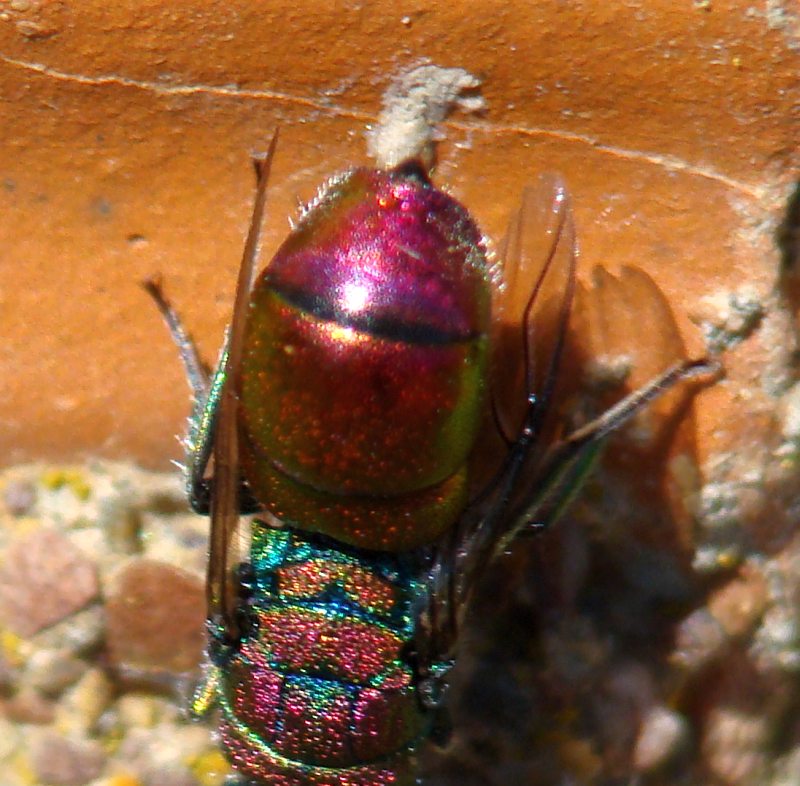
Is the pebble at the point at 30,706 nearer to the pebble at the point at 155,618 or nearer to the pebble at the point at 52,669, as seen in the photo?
the pebble at the point at 52,669

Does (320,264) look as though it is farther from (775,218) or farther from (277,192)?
(775,218)

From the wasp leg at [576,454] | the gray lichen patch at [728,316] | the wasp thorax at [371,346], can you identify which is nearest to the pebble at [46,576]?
the wasp thorax at [371,346]

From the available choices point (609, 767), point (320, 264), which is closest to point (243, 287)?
point (320, 264)

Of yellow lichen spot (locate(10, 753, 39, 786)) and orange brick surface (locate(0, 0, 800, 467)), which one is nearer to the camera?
orange brick surface (locate(0, 0, 800, 467))

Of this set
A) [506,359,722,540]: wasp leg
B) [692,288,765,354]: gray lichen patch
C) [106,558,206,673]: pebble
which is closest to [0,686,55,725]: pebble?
[106,558,206,673]: pebble

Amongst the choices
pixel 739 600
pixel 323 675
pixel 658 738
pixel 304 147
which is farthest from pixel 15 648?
pixel 739 600

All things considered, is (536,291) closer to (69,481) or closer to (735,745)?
(69,481)

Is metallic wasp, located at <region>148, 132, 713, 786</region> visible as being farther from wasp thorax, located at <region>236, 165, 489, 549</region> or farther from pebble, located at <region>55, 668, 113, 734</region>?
→ pebble, located at <region>55, 668, 113, 734</region>
